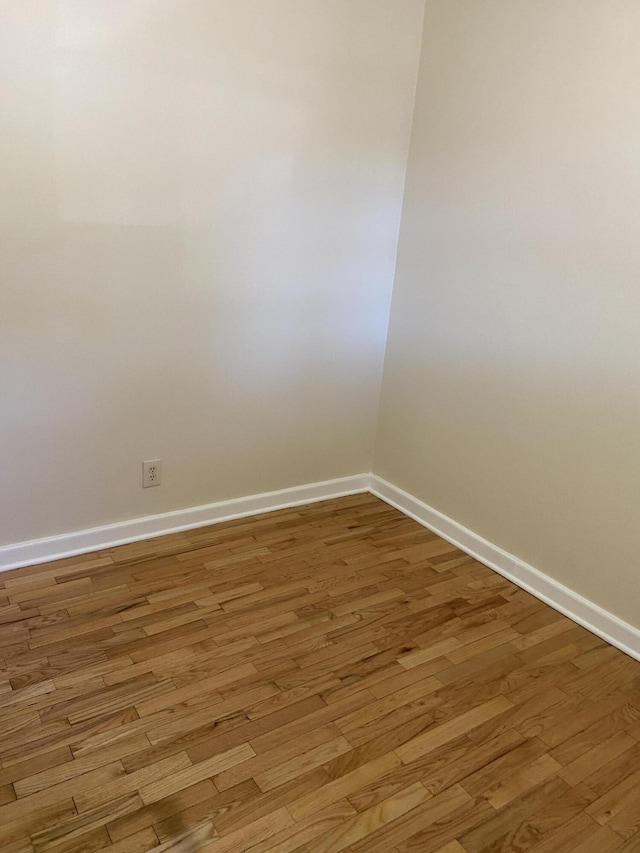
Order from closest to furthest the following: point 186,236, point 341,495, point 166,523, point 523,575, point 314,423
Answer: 1. point 186,236
2. point 523,575
3. point 166,523
4. point 314,423
5. point 341,495

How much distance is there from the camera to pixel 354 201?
2.64 meters

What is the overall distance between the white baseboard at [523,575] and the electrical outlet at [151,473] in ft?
3.62

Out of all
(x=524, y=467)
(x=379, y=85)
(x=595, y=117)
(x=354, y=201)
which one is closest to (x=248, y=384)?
(x=354, y=201)

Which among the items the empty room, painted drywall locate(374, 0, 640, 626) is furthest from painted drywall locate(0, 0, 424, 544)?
painted drywall locate(374, 0, 640, 626)

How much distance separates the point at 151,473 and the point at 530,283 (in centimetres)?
157

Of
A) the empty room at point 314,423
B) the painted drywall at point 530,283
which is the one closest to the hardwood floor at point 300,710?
the empty room at point 314,423

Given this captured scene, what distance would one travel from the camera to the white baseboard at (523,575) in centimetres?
210

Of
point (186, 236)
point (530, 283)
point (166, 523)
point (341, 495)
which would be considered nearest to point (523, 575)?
point (341, 495)

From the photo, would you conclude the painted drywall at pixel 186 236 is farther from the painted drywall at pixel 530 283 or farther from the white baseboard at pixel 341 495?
the painted drywall at pixel 530 283

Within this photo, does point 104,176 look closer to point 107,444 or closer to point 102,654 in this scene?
point 107,444

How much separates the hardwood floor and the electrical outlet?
24cm

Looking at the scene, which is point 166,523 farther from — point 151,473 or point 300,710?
point 300,710

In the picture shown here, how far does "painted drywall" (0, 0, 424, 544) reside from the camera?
197 centimetres

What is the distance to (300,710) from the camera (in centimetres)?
173
